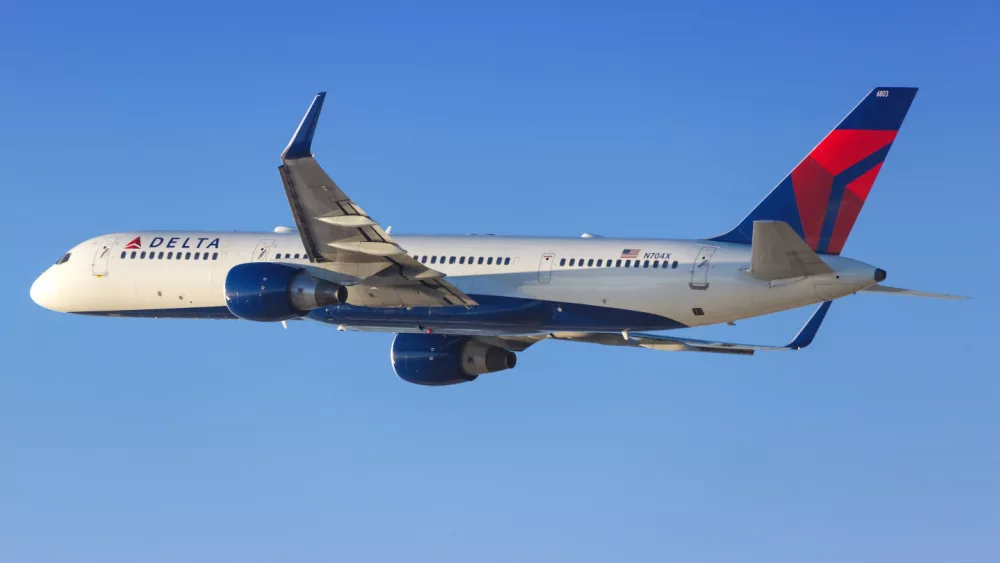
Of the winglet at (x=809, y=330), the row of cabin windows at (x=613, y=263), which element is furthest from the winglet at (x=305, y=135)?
the winglet at (x=809, y=330)

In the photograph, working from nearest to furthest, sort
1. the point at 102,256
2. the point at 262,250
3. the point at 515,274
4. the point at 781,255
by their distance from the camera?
1. the point at 781,255
2. the point at 515,274
3. the point at 262,250
4. the point at 102,256

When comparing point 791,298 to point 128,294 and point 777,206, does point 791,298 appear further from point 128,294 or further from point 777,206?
point 128,294

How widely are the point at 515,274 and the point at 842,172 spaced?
10322 mm

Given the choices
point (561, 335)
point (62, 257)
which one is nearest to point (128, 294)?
point (62, 257)

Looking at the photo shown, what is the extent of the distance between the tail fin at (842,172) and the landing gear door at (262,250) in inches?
641

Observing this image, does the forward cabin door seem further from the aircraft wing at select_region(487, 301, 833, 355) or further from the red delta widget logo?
the red delta widget logo

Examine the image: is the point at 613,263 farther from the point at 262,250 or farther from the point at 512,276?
the point at 262,250

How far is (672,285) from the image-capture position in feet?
137

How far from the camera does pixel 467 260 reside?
150 ft

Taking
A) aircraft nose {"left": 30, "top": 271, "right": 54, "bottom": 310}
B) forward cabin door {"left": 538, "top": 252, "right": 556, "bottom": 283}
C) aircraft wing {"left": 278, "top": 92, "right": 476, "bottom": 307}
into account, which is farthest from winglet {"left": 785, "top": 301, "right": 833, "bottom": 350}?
aircraft nose {"left": 30, "top": 271, "right": 54, "bottom": 310}

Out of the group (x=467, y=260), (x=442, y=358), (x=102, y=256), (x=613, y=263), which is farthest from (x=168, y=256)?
(x=613, y=263)

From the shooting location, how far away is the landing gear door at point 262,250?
158 feet

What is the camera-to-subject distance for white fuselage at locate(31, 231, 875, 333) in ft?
134

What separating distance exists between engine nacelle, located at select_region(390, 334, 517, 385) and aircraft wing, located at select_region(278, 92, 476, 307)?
4.11m
